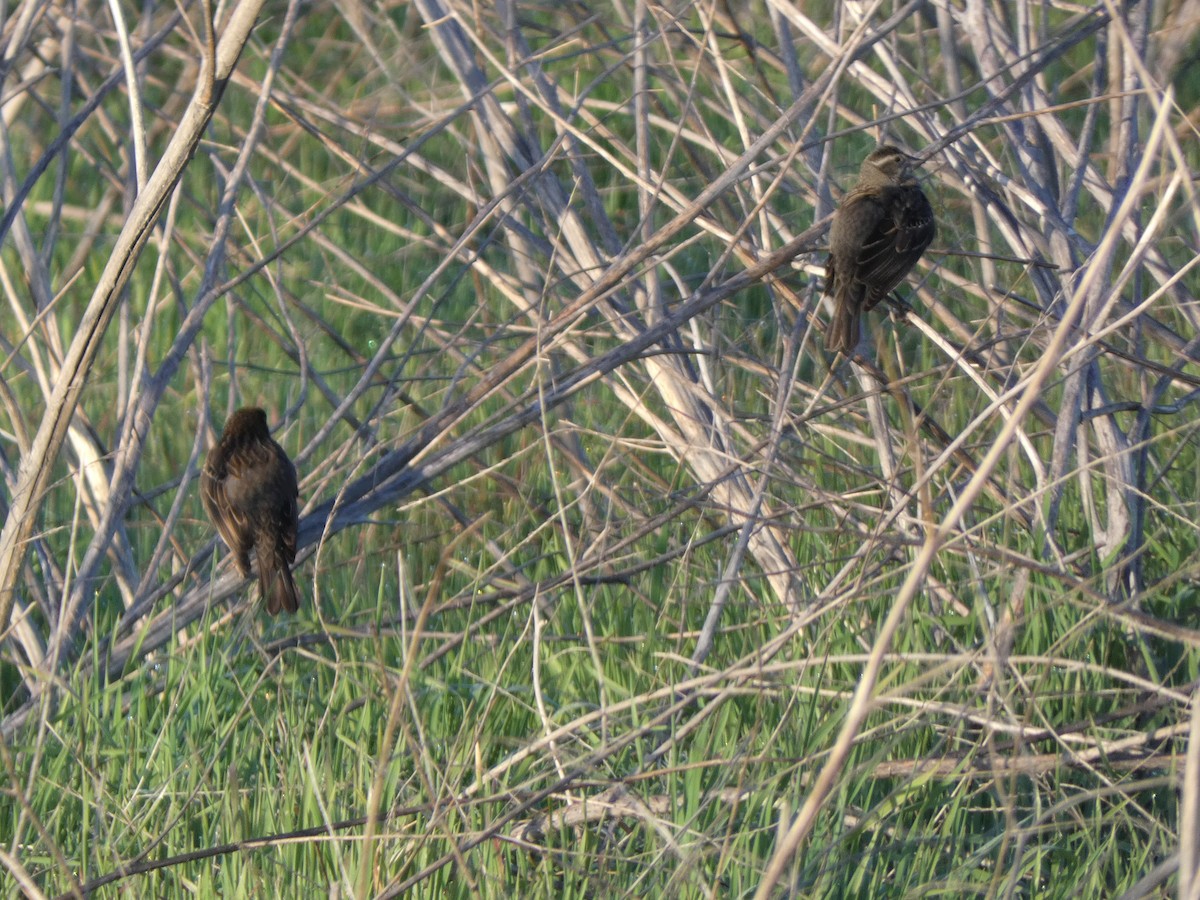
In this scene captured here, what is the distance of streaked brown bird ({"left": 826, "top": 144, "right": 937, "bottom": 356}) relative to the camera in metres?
4.02

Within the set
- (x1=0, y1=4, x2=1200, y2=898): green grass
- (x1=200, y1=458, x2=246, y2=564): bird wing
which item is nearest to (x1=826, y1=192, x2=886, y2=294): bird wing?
(x1=0, y1=4, x2=1200, y2=898): green grass

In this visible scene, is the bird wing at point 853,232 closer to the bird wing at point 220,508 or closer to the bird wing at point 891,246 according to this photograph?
the bird wing at point 891,246

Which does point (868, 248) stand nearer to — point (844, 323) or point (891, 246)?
point (891, 246)

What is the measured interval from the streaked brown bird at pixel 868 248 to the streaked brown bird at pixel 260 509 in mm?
1661

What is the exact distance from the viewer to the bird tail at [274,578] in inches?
173

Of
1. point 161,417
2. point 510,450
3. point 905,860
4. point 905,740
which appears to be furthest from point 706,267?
point 905,860

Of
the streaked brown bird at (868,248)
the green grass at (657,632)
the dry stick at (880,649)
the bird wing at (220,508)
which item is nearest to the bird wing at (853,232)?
the streaked brown bird at (868,248)

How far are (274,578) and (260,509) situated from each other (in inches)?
8.2

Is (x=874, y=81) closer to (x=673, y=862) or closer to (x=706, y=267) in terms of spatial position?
(x=673, y=862)

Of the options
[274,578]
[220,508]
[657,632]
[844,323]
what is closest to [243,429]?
[220,508]

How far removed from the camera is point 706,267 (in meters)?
8.06

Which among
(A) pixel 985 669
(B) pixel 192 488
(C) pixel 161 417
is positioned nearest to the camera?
(A) pixel 985 669

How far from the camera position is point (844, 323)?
4.14m

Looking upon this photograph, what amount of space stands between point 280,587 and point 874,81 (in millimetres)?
2272
